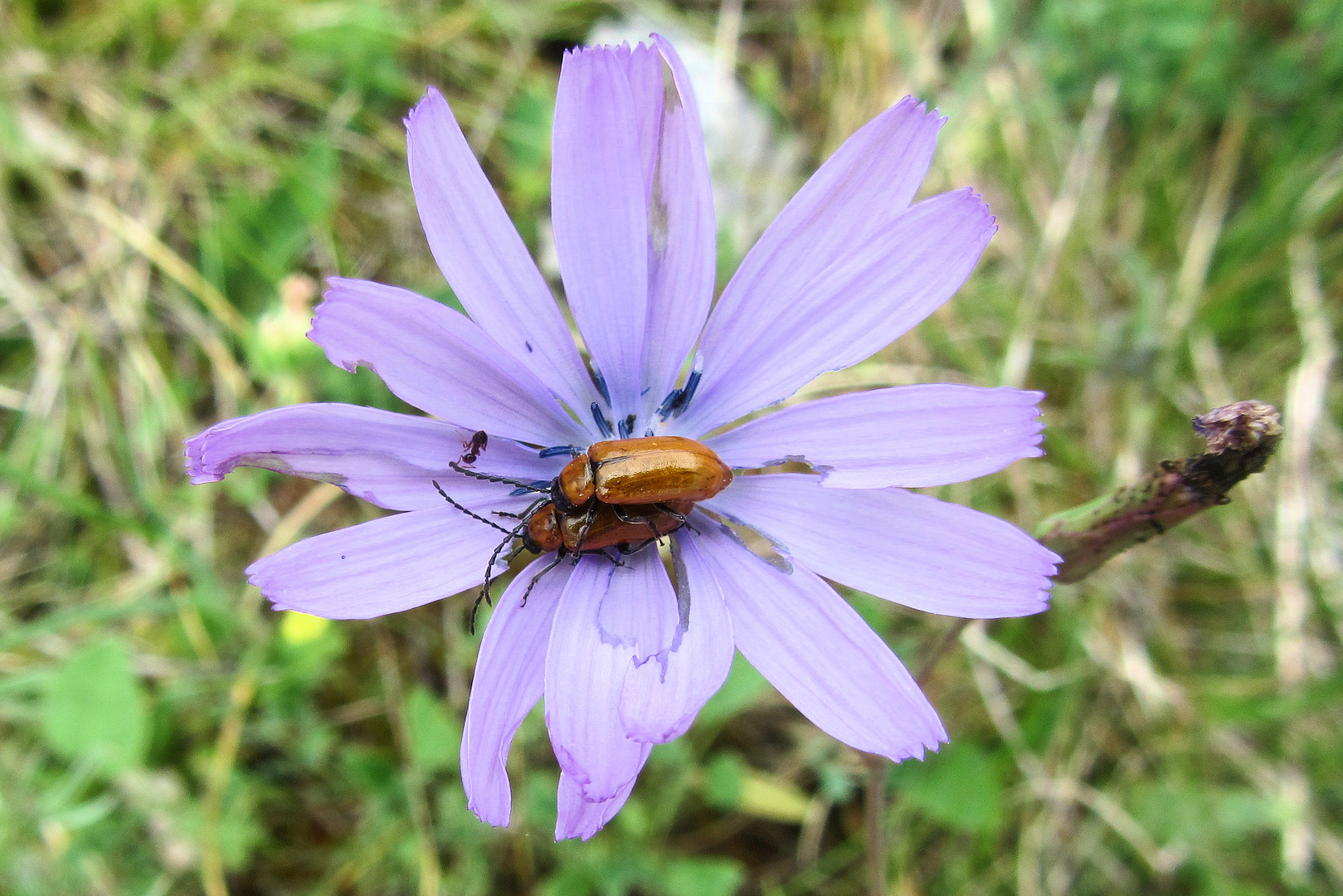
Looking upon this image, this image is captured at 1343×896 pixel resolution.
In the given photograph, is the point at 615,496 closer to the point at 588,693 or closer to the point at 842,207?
the point at 588,693

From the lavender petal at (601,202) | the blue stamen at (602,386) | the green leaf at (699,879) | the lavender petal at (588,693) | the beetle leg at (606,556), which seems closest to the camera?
the lavender petal at (588,693)

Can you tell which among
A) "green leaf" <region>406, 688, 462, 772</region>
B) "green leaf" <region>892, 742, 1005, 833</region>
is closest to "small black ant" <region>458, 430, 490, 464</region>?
"green leaf" <region>406, 688, 462, 772</region>

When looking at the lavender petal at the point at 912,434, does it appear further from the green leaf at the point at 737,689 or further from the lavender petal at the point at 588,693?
the green leaf at the point at 737,689

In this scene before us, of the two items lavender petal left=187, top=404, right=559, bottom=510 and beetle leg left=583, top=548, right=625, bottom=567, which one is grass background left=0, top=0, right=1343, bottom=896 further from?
lavender petal left=187, top=404, right=559, bottom=510

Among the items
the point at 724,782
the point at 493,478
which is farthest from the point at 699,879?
the point at 493,478

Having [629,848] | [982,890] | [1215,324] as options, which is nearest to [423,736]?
[629,848]

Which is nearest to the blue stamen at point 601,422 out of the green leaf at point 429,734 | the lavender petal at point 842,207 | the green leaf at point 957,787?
the lavender petal at point 842,207
